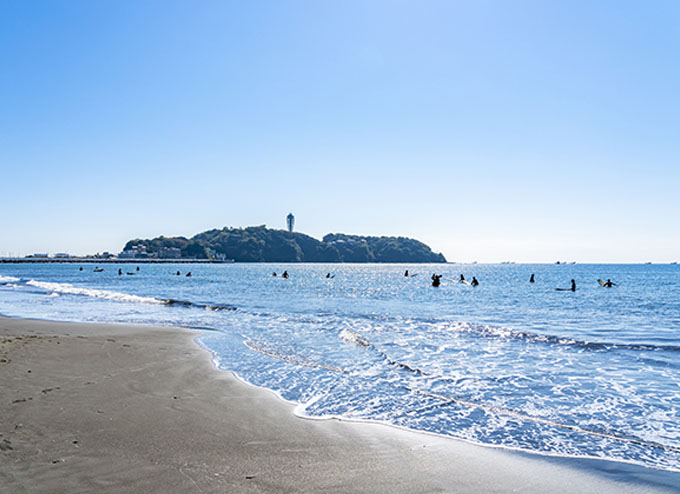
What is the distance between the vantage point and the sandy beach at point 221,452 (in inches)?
192

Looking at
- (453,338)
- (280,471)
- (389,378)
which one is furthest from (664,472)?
(453,338)

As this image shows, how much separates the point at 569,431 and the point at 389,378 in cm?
433

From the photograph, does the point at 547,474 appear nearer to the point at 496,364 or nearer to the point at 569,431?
the point at 569,431

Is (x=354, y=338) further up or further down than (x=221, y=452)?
further down

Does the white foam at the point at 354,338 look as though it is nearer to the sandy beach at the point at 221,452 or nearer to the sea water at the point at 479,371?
the sea water at the point at 479,371

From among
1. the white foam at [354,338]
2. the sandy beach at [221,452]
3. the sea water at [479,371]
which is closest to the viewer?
the sandy beach at [221,452]

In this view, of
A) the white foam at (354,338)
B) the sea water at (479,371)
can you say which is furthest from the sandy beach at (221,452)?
the white foam at (354,338)

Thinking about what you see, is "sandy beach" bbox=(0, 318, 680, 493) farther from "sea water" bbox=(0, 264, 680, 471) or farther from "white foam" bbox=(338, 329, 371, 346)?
"white foam" bbox=(338, 329, 371, 346)

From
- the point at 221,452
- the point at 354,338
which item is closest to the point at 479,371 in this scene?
the point at 354,338

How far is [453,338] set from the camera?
17.6 meters

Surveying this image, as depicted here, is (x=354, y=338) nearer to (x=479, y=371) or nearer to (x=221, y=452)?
(x=479, y=371)

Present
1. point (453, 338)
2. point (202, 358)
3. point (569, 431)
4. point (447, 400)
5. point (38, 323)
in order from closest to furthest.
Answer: point (569, 431), point (447, 400), point (202, 358), point (453, 338), point (38, 323)

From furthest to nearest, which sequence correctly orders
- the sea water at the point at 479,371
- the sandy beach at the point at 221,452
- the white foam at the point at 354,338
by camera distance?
the white foam at the point at 354,338
the sea water at the point at 479,371
the sandy beach at the point at 221,452

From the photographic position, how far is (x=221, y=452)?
571 centimetres
